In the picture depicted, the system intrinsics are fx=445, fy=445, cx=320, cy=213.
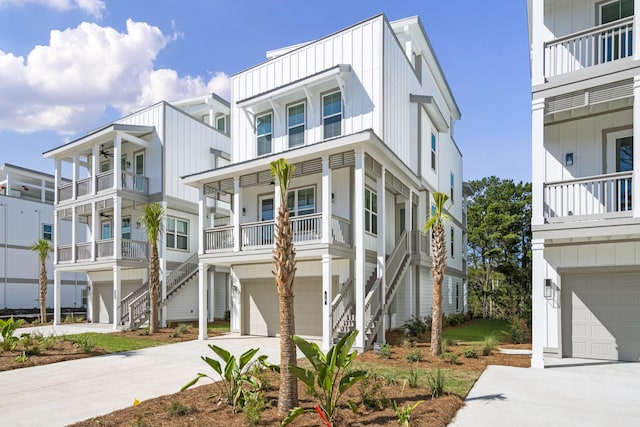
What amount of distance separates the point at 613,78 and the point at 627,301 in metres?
5.64

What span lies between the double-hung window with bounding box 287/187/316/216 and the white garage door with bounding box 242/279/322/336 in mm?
2597

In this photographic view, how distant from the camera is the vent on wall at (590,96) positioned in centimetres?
1065

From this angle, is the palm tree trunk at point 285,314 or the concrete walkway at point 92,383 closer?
the palm tree trunk at point 285,314

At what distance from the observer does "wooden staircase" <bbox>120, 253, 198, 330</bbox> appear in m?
20.0

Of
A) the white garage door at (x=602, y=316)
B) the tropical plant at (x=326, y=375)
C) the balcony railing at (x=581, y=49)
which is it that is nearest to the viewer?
the tropical plant at (x=326, y=375)

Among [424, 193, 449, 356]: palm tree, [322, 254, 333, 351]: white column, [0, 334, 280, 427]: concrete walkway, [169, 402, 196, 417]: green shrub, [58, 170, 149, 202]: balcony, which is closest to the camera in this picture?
[169, 402, 196, 417]: green shrub

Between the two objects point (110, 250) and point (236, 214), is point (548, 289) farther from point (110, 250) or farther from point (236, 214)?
point (110, 250)

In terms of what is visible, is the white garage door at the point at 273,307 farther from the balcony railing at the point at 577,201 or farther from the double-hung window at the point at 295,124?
the balcony railing at the point at 577,201

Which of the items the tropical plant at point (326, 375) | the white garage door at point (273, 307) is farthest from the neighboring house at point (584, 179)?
the white garage door at point (273, 307)

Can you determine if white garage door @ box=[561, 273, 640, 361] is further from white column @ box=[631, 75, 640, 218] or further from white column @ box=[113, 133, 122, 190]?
white column @ box=[113, 133, 122, 190]

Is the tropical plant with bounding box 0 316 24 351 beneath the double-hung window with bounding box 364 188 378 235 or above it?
beneath

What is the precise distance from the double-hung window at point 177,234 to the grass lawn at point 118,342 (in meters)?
6.29

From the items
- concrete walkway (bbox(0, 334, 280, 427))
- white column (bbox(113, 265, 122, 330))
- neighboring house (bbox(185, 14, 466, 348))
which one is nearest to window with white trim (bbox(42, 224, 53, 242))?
white column (bbox(113, 265, 122, 330))

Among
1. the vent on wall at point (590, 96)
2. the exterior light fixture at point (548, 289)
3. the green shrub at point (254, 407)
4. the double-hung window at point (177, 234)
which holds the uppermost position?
the vent on wall at point (590, 96)
